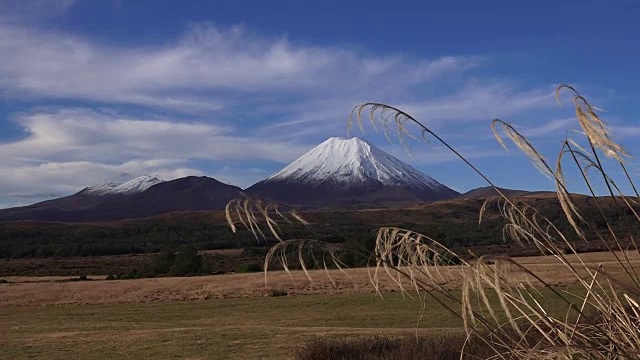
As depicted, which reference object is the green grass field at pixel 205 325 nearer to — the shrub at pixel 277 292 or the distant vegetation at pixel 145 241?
the shrub at pixel 277 292

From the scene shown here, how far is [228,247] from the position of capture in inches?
3061

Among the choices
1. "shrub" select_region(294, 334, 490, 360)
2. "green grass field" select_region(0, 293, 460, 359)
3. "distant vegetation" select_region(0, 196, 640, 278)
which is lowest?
"green grass field" select_region(0, 293, 460, 359)

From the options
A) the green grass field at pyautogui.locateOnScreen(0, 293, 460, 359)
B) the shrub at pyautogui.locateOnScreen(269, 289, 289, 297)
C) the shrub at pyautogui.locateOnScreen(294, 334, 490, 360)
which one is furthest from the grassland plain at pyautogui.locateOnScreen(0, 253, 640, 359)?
the shrub at pyautogui.locateOnScreen(294, 334, 490, 360)

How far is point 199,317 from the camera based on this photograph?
23.9 metres

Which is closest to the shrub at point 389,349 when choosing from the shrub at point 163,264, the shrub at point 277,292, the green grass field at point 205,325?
the green grass field at point 205,325

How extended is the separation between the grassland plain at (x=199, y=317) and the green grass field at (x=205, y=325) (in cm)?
3

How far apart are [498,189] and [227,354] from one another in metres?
11.4

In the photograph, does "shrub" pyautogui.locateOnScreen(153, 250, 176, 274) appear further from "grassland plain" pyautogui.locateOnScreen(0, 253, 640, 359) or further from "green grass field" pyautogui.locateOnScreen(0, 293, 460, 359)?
"green grass field" pyautogui.locateOnScreen(0, 293, 460, 359)

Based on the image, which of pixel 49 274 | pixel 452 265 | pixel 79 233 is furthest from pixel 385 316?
pixel 79 233

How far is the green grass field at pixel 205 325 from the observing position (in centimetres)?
1488

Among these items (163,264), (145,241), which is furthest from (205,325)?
(145,241)

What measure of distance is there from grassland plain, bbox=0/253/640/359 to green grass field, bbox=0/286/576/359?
3 cm

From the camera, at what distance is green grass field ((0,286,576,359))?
1488 cm

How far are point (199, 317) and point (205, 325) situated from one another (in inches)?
121
